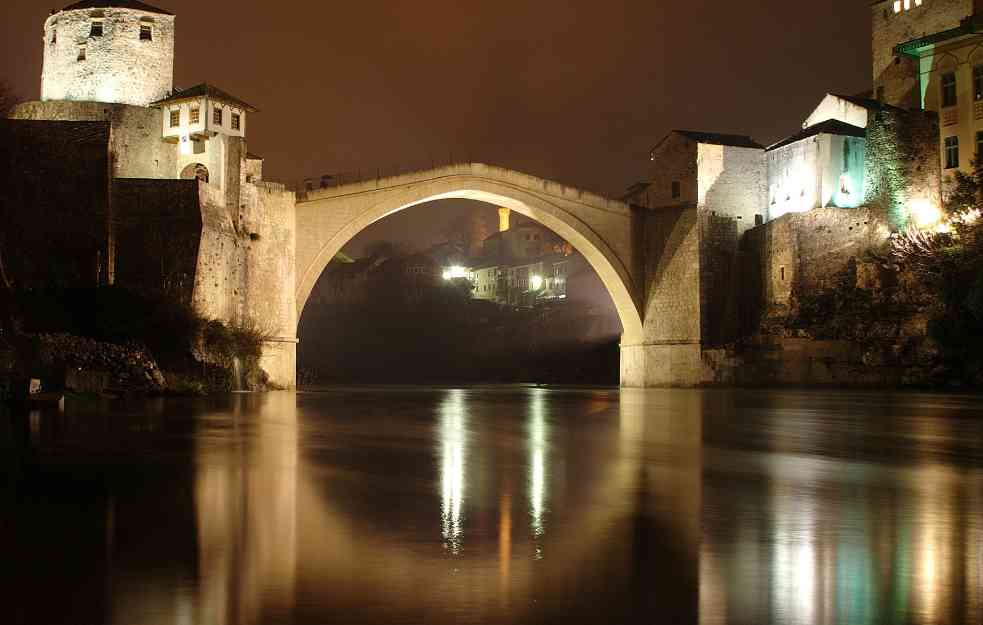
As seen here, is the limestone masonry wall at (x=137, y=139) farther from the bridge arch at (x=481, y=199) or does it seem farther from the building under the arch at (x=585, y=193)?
the bridge arch at (x=481, y=199)

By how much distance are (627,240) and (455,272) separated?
55187 millimetres

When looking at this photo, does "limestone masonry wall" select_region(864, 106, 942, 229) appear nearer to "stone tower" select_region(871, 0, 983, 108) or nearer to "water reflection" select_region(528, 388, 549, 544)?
"stone tower" select_region(871, 0, 983, 108)

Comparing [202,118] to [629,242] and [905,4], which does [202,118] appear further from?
[905,4]

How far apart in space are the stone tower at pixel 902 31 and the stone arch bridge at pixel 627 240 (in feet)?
39.7

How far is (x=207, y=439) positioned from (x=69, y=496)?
5.19m

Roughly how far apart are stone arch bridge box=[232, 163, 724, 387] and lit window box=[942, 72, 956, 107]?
10338 mm

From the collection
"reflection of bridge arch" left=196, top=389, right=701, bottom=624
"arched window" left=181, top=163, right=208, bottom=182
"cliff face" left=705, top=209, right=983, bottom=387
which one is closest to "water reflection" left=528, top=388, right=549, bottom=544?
"reflection of bridge arch" left=196, top=389, right=701, bottom=624

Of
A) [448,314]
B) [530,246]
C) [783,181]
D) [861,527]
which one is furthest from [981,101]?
[530,246]

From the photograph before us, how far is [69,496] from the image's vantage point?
670cm

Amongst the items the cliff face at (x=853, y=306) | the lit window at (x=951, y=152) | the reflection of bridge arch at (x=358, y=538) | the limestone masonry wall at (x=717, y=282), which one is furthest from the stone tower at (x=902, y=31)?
the reflection of bridge arch at (x=358, y=538)

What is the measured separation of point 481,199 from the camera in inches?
1686

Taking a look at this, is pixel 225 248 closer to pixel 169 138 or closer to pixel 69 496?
pixel 169 138

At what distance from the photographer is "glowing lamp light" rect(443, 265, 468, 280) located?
96.6 m

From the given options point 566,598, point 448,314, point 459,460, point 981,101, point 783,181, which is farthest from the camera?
point 448,314
